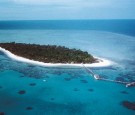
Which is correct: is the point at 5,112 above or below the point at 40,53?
below

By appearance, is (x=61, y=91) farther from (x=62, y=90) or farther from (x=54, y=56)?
(x=54, y=56)

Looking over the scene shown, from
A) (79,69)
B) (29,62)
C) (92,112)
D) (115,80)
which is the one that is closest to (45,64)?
(29,62)

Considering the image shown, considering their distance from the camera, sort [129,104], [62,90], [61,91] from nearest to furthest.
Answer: [129,104] < [61,91] < [62,90]

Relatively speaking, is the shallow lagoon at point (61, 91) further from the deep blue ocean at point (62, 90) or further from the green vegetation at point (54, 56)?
the green vegetation at point (54, 56)

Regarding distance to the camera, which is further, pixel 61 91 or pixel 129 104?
pixel 61 91

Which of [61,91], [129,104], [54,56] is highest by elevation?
[54,56]

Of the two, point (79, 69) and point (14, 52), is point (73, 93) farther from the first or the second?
point (14, 52)

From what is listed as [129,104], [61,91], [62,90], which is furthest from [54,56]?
[129,104]

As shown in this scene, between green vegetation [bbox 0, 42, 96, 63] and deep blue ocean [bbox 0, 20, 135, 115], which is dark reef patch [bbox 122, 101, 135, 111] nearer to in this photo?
deep blue ocean [bbox 0, 20, 135, 115]

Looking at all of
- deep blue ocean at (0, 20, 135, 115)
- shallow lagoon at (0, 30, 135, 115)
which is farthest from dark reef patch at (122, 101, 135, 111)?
shallow lagoon at (0, 30, 135, 115)

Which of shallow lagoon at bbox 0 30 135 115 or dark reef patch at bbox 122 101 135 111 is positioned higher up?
shallow lagoon at bbox 0 30 135 115

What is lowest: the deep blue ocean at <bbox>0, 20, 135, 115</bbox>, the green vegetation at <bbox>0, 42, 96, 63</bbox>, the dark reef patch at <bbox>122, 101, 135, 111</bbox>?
the dark reef patch at <bbox>122, 101, 135, 111</bbox>
